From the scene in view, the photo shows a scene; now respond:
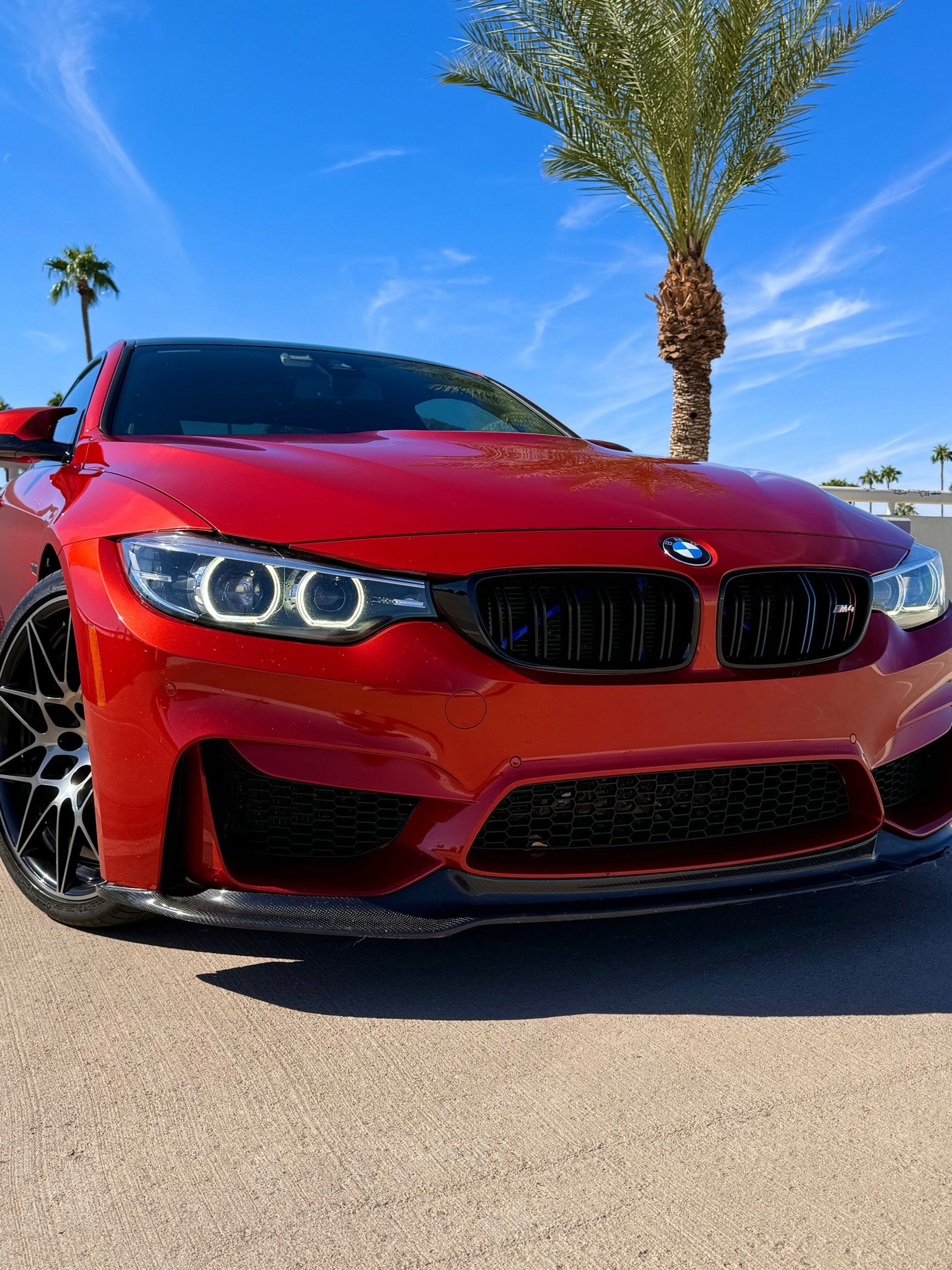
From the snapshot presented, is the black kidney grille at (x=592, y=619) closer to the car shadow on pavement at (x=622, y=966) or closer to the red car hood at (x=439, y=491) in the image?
the red car hood at (x=439, y=491)

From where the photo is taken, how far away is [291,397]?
3441mm

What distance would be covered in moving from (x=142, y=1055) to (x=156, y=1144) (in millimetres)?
306

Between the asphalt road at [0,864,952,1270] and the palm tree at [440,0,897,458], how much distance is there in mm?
10712

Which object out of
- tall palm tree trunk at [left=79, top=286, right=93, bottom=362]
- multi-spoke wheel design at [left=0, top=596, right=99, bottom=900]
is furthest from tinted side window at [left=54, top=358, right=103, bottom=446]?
tall palm tree trunk at [left=79, top=286, right=93, bottom=362]

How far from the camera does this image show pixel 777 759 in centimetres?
222

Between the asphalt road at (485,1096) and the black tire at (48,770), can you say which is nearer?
the asphalt road at (485,1096)

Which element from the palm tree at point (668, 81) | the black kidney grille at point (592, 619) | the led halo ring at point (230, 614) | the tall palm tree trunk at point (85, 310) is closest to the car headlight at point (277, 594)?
the led halo ring at point (230, 614)

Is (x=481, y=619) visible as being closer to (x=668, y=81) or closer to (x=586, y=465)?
(x=586, y=465)

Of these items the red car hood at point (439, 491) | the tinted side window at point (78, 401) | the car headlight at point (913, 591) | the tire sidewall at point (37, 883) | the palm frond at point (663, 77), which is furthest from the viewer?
the palm frond at point (663, 77)

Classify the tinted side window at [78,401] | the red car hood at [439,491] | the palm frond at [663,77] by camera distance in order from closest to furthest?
1. the red car hood at [439,491]
2. the tinted side window at [78,401]
3. the palm frond at [663,77]

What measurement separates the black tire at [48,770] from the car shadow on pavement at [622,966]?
6.5 inches

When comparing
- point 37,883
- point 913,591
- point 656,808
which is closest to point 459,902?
point 656,808

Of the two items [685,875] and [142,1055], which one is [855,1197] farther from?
[142,1055]

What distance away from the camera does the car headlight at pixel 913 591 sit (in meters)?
2.50
